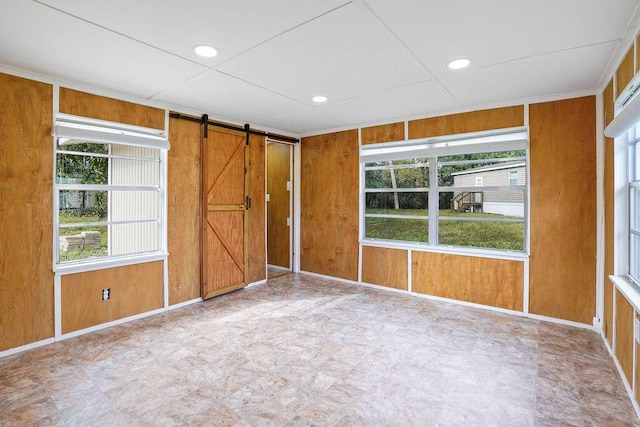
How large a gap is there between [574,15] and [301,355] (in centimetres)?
317

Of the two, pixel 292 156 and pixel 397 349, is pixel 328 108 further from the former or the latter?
pixel 397 349

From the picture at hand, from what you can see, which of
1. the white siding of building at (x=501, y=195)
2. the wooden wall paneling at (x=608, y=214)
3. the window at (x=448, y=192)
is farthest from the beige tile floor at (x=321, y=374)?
the white siding of building at (x=501, y=195)

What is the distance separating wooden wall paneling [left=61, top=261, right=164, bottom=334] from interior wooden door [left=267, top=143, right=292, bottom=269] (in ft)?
8.65

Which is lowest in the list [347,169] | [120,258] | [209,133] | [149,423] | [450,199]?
[149,423]

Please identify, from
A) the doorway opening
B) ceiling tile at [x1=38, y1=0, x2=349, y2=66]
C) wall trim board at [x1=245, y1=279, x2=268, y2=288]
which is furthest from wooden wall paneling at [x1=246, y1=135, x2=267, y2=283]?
ceiling tile at [x1=38, y1=0, x2=349, y2=66]

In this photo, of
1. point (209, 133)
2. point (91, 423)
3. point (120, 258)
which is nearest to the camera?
point (91, 423)

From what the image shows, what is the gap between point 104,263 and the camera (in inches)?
137

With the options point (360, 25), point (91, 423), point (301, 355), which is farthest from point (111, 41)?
point (301, 355)

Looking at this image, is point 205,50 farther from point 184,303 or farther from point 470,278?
point 470,278

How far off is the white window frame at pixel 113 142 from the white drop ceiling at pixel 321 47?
0.39 metres

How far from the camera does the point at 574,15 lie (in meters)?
2.04

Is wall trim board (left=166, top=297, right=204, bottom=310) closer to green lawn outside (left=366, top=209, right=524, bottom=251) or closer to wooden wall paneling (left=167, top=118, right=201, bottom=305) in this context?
wooden wall paneling (left=167, top=118, right=201, bottom=305)

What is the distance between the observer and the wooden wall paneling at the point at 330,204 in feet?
17.3

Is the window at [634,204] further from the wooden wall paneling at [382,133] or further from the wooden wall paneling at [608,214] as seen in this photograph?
the wooden wall paneling at [382,133]
